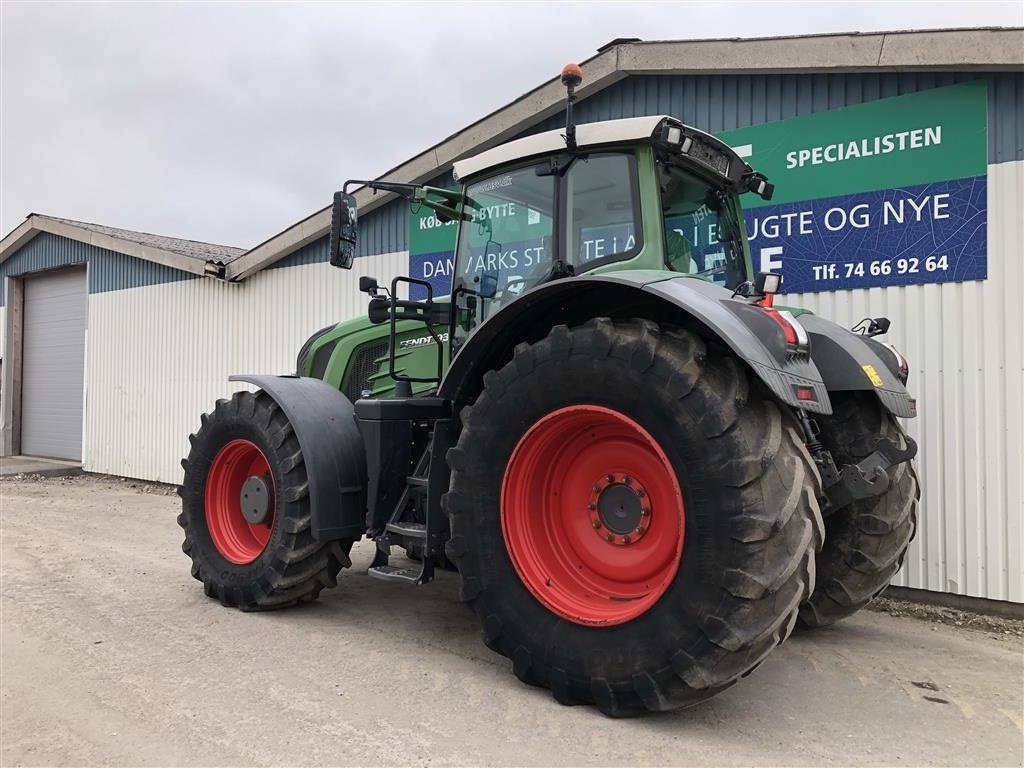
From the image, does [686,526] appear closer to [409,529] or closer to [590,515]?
[590,515]

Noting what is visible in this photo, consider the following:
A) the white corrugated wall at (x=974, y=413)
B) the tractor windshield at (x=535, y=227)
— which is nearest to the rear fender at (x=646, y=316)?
the tractor windshield at (x=535, y=227)

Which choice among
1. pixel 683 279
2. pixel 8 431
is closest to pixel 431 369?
pixel 683 279

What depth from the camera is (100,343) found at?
43.6 feet

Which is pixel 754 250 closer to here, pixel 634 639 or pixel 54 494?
pixel 634 639

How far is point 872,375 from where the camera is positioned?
3.76 meters

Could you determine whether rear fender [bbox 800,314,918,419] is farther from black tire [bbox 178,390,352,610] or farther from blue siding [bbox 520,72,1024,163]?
black tire [bbox 178,390,352,610]

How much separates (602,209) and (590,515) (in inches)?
62.4

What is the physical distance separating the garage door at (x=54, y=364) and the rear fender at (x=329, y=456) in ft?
36.8

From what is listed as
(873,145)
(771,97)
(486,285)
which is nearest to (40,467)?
(486,285)

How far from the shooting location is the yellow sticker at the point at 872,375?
3.74 m

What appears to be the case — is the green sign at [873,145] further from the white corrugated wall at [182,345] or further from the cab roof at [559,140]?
the white corrugated wall at [182,345]

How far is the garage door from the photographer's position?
14086 mm

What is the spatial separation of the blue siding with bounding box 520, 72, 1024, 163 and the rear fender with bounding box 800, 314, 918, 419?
243cm

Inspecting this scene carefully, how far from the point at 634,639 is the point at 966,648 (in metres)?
2.76
